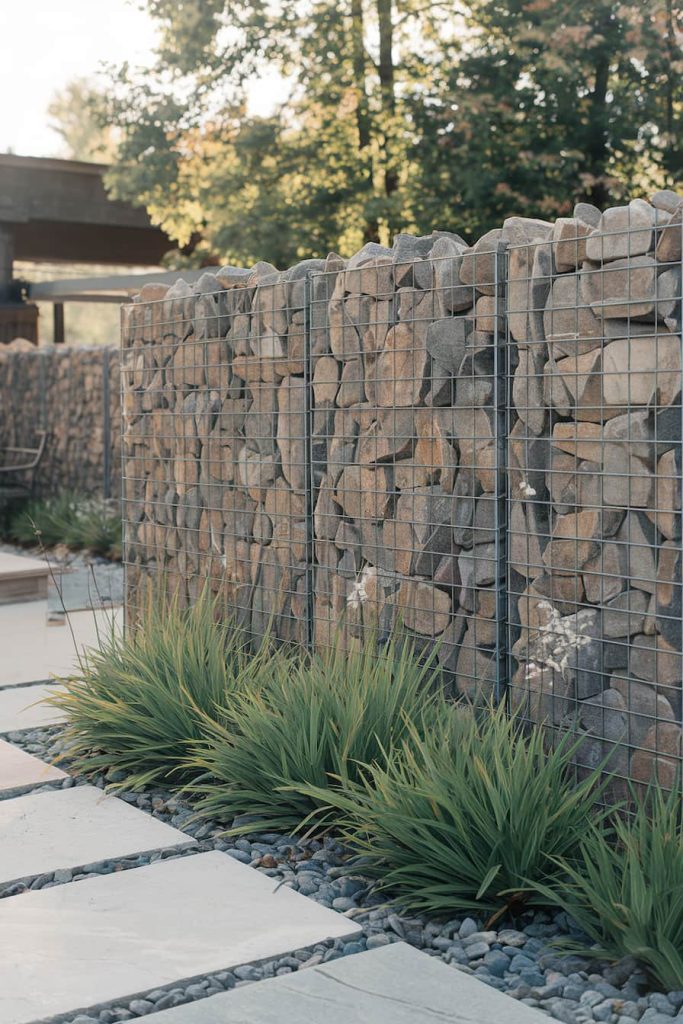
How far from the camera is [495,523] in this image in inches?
164

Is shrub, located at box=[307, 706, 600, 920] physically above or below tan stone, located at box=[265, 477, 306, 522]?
below

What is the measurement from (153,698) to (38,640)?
3102 mm

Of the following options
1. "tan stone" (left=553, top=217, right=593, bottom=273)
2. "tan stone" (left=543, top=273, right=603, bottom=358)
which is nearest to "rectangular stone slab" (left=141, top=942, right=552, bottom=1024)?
"tan stone" (left=543, top=273, right=603, bottom=358)

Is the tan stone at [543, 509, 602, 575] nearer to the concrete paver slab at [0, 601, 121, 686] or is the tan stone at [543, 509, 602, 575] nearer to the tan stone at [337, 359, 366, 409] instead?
the tan stone at [337, 359, 366, 409]

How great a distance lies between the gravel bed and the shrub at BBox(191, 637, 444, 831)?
0.43 feet

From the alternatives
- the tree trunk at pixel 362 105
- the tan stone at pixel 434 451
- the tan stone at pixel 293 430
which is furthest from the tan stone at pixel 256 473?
the tree trunk at pixel 362 105

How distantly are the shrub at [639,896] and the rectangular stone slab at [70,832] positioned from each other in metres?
1.40

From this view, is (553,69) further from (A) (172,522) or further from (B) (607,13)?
(A) (172,522)

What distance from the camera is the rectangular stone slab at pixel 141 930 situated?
3004 millimetres

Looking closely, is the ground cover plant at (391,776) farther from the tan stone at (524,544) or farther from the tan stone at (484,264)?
the tan stone at (484,264)

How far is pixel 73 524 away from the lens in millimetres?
12156

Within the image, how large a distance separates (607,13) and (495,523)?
38.4ft

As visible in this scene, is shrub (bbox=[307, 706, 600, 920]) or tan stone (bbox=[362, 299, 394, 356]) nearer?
shrub (bbox=[307, 706, 600, 920])

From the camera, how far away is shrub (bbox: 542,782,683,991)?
296 centimetres
